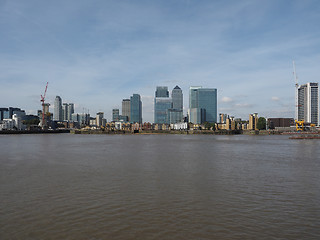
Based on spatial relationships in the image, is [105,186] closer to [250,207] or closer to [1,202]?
[1,202]

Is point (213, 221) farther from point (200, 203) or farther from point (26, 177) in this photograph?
point (26, 177)

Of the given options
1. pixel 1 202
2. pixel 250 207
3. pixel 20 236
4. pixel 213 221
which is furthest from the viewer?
pixel 1 202

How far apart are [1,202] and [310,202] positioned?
19.6 metres

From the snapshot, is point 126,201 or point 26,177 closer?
point 126,201

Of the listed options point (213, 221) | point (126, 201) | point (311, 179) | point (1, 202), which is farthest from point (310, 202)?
point (1, 202)

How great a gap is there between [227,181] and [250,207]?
7.74m

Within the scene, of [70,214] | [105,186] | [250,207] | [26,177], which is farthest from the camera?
[26,177]

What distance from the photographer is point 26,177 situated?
24328 mm

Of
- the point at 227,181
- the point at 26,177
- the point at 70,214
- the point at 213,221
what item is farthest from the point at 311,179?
the point at 26,177

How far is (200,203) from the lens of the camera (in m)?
15.9

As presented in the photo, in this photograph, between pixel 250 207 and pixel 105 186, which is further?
pixel 105 186

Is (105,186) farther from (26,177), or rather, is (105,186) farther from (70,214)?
(26,177)

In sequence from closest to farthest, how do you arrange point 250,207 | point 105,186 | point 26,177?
1. point 250,207
2. point 105,186
3. point 26,177

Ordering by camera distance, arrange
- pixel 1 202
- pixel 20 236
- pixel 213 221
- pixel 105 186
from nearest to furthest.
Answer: pixel 20 236
pixel 213 221
pixel 1 202
pixel 105 186
